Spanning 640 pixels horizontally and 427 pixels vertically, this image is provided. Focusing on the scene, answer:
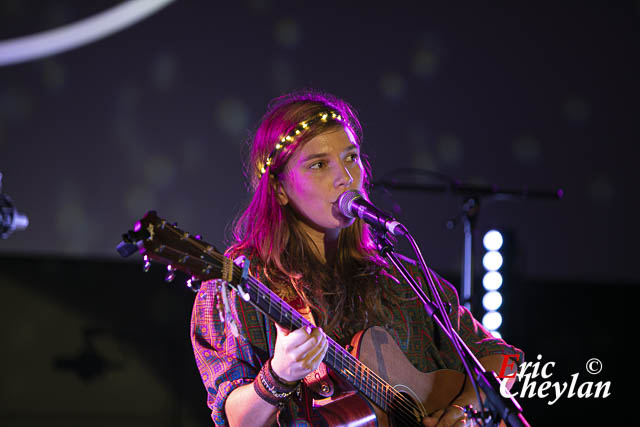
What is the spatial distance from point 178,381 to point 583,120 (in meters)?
3.19

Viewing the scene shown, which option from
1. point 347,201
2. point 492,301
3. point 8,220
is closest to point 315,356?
point 347,201

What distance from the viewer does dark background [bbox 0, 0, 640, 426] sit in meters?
3.29

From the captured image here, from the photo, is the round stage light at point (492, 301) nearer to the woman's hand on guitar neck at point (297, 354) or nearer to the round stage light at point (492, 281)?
the round stage light at point (492, 281)

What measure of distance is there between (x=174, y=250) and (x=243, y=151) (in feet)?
7.14

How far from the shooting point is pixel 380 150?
403 cm

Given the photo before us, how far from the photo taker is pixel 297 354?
1532 millimetres

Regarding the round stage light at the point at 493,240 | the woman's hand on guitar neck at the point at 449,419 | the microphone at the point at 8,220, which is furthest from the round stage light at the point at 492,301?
the microphone at the point at 8,220

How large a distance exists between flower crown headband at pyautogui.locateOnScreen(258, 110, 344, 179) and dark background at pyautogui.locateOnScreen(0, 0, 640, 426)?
4.66 feet

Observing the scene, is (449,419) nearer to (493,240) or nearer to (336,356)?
(336,356)

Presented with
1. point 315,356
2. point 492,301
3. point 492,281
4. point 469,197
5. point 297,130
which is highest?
point 469,197

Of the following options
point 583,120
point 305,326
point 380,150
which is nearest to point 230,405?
point 305,326

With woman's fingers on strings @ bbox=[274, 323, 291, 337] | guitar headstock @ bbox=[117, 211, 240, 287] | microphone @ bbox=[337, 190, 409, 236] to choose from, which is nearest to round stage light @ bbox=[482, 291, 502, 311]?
microphone @ bbox=[337, 190, 409, 236]

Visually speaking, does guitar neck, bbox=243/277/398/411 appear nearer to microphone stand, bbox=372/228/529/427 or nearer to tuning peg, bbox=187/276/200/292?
tuning peg, bbox=187/276/200/292

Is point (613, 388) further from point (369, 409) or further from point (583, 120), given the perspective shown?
point (369, 409)
